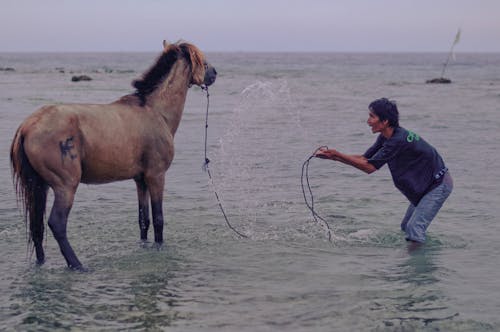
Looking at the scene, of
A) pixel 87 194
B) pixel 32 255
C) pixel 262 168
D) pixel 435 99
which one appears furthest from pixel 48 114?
pixel 435 99

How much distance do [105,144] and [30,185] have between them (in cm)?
85

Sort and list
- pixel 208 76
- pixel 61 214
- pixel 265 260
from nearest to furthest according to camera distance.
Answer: pixel 61 214
pixel 265 260
pixel 208 76

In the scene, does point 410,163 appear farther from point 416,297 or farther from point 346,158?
point 416,297

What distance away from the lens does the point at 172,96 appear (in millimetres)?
8227

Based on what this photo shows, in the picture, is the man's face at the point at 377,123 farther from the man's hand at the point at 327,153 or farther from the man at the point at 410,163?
the man's hand at the point at 327,153

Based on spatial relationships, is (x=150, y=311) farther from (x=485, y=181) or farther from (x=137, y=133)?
(x=485, y=181)

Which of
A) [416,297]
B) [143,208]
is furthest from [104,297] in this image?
[416,297]

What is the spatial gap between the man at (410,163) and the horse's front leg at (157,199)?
209 centimetres

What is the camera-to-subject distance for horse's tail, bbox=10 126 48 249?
6.87m

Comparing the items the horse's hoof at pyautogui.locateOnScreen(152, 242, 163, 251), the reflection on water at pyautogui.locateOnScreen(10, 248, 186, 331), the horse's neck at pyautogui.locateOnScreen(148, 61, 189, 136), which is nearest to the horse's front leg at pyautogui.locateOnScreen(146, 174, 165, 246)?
the horse's hoof at pyautogui.locateOnScreen(152, 242, 163, 251)

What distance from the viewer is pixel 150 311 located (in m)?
6.14

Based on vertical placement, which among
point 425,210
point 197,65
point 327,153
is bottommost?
point 425,210

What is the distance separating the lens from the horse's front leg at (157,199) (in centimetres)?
788

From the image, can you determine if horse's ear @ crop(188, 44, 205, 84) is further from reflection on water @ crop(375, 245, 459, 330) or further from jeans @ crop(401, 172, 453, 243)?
reflection on water @ crop(375, 245, 459, 330)
